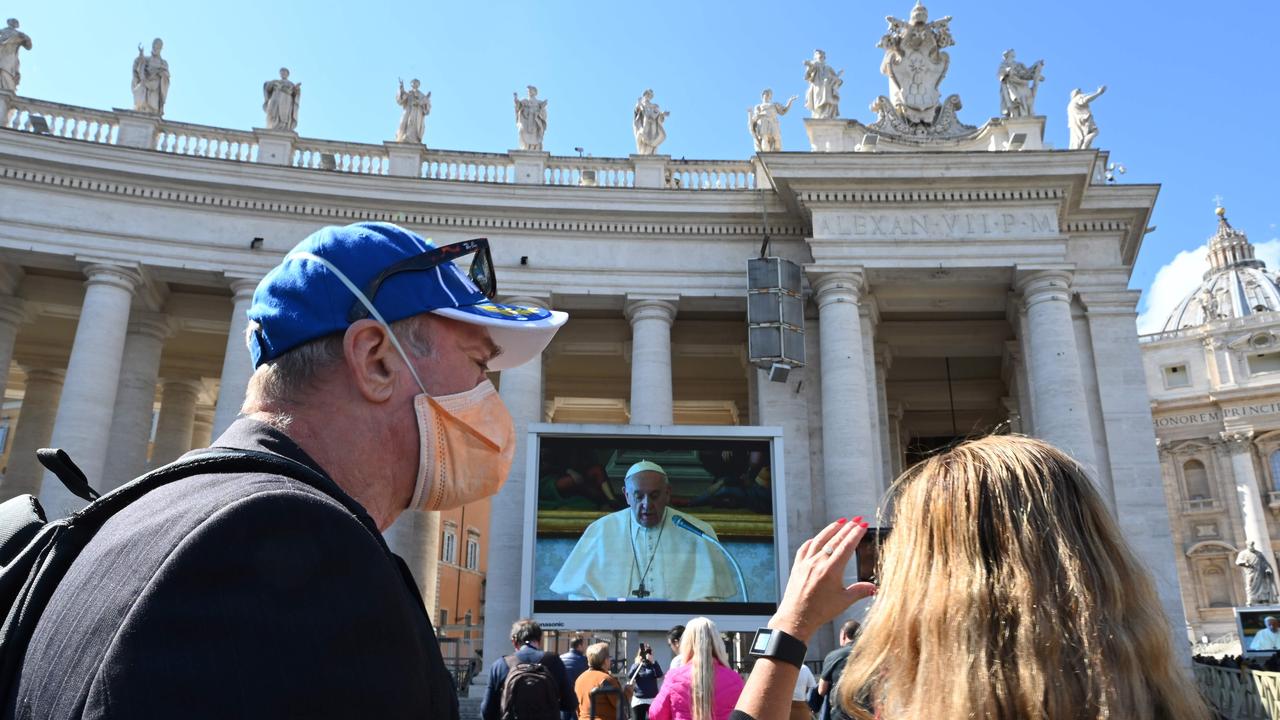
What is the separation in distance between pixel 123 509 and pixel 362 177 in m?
22.0

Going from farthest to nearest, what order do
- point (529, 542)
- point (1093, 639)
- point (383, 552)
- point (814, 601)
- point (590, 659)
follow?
point (529, 542)
point (590, 659)
point (814, 601)
point (1093, 639)
point (383, 552)

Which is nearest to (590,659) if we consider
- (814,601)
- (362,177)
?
(814,601)

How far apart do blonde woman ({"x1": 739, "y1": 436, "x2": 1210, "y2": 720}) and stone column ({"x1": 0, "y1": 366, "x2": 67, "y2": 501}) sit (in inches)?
962

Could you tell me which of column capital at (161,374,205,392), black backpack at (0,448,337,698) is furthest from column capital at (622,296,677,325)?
black backpack at (0,448,337,698)

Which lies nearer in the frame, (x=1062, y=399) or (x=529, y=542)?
(x=529, y=542)

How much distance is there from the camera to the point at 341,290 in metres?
1.93

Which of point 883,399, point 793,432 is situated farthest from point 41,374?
point 883,399

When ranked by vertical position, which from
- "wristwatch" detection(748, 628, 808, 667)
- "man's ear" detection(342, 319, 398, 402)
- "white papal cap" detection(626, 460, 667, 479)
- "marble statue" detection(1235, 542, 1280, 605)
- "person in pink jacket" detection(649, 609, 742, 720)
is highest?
"white papal cap" detection(626, 460, 667, 479)

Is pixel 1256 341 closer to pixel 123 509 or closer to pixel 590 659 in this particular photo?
pixel 590 659

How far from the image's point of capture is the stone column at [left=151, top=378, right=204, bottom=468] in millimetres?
25816

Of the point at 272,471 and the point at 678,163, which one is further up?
the point at 678,163

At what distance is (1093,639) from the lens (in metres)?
2.03

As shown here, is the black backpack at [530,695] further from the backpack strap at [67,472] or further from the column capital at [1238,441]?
the column capital at [1238,441]

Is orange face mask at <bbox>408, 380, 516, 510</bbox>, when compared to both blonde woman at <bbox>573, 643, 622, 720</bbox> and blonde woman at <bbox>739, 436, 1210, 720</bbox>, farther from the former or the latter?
blonde woman at <bbox>573, 643, 622, 720</bbox>
